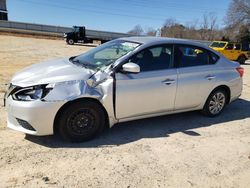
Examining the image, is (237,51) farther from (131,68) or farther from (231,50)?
(131,68)

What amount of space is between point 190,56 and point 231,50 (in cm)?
1628

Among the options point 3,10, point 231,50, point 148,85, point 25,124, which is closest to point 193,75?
point 148,85

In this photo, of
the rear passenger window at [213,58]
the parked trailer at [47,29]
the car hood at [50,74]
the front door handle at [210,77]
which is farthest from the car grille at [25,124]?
the parked trailer at [47,29]

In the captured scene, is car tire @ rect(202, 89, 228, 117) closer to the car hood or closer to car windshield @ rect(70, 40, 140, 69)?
car windshield @ rect(70, 40, 140, 69)

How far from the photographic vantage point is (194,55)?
17.4 ft

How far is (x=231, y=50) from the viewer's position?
20.0 m

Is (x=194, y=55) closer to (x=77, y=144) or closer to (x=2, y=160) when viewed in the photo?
(x=77, y=144)

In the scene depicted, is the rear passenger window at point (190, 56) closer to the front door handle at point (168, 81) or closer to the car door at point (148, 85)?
the car door at point (148, 85)

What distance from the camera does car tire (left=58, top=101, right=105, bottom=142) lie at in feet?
13.1

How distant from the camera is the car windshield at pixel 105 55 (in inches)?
179

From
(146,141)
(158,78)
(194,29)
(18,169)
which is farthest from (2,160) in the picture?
(194,29)

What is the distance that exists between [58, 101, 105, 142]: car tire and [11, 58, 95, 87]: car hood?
16.5 inches

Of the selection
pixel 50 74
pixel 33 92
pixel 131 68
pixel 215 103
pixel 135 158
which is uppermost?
pixel 131 68

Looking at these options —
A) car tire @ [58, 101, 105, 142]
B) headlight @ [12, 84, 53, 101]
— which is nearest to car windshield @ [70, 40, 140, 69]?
car tire @ [58, 101, 105, 142]
